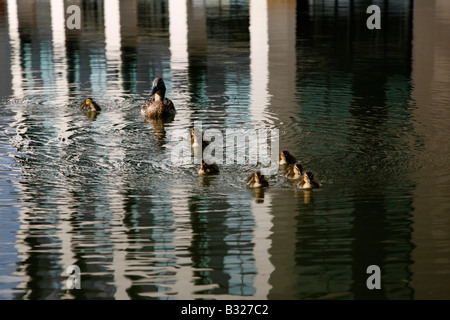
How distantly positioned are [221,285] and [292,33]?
774 inches

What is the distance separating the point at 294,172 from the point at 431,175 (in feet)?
5.90

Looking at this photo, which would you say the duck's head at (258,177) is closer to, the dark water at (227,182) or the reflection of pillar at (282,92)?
the dark water at (227,182)

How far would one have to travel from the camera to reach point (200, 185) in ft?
31.4

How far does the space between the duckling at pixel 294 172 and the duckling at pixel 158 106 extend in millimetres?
4211

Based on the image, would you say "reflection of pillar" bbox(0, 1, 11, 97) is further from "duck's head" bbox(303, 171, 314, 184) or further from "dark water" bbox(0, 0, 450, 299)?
"duck's head" bbox(303, 171, 314, 184)

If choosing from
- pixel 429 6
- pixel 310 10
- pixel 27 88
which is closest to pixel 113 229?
pixel 27 88

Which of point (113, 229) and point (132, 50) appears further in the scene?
point (132, 50)

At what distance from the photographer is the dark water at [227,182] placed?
716 centimetres

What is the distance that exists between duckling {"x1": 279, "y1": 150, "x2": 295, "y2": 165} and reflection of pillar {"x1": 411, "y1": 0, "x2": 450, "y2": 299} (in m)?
1.69

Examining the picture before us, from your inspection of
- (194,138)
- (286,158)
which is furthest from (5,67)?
(286,158)

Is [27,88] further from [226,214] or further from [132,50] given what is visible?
[226,214]

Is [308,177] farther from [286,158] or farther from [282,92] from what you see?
[282,92]

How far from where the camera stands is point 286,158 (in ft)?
33.7
